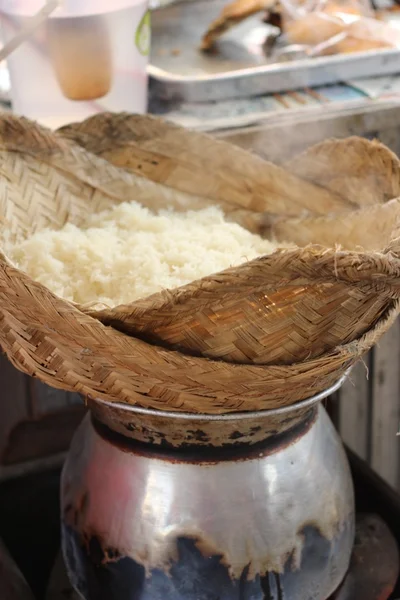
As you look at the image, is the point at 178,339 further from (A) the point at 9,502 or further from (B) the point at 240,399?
(A) the point at 9,502

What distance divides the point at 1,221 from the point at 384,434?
1.31 m

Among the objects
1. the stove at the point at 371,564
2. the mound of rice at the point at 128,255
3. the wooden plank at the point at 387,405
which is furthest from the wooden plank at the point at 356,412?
the mound of rice at the point at 128,255

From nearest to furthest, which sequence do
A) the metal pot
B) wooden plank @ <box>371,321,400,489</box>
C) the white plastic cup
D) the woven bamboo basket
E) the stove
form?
the woven bamboo basket
the metal pot
the stove
the white plastic cup
wooden plank @ <box>371,321,400,489</box>

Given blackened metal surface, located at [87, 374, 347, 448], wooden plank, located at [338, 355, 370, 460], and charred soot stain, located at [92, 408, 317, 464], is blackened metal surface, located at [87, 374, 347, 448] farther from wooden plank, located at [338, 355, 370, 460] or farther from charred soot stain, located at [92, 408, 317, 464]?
wooden plank, located at [338, 355, 370, 460]

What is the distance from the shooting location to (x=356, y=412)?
1.92m

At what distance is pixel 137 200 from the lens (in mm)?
1257

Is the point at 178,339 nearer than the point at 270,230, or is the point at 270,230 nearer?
the point at 178,339

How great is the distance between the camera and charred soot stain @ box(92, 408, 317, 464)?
1.00 meters

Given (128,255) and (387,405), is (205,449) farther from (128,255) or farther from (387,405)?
(387,405)

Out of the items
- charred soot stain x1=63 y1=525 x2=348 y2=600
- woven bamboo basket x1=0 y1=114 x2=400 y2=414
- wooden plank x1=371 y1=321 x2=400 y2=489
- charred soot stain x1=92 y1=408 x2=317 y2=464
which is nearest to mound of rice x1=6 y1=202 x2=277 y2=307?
woven bamboo basket x1=0 y1=114 x2=400 y2=414

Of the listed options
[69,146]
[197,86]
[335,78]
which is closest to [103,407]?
[69,146]

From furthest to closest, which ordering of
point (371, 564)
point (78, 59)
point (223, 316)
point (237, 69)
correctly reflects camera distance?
point (237, 69) → point (78, 59) → point (371, 564) → point (223, 316)

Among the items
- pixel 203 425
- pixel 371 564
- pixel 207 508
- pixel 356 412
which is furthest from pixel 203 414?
pixel 356 412

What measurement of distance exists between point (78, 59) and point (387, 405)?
121 centimetres
